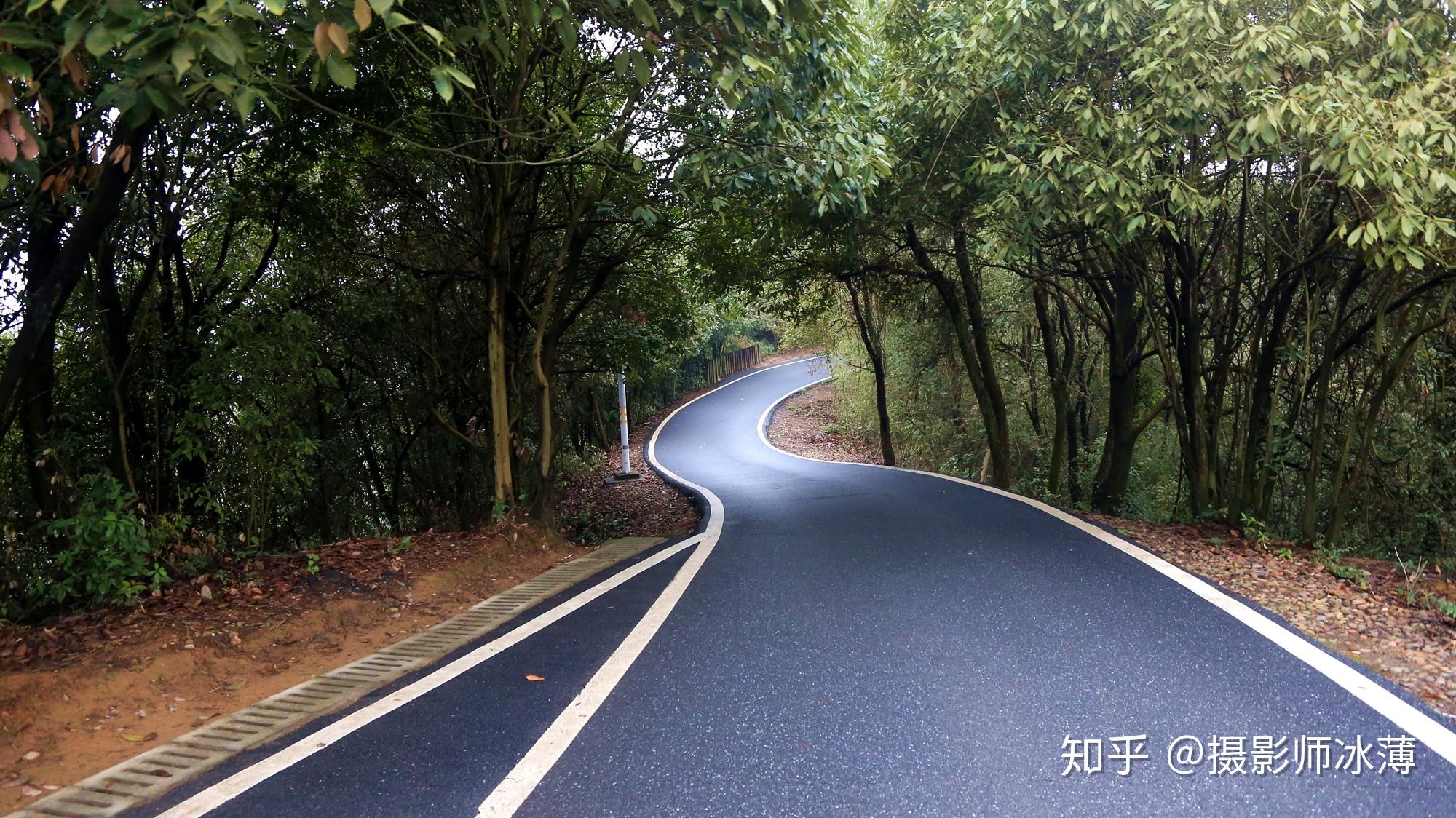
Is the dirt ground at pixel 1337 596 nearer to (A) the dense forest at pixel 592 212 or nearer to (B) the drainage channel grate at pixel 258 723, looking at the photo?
(A) the dense forest at pixel 592 212

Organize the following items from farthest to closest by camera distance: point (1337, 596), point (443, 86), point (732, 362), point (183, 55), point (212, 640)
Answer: point (732, 362)
point (1337, 596)
point (212, 640)
point (443, 86)
point (183, 55)

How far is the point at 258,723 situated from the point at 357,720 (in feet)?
1.64

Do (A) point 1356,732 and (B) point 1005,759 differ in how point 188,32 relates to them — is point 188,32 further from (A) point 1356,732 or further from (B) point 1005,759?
(A) point 1356,732

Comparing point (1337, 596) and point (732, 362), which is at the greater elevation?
point (732, 362)

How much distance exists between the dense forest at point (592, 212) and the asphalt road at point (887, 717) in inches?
102

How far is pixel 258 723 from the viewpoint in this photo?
3.87 m

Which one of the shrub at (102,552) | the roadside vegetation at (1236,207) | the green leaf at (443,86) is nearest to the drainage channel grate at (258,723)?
the shrub at (102,552)

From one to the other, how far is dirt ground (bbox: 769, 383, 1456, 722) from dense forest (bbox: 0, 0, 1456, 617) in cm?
62

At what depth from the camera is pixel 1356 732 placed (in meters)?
3.28

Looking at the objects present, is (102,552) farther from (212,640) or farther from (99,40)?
(99,40)

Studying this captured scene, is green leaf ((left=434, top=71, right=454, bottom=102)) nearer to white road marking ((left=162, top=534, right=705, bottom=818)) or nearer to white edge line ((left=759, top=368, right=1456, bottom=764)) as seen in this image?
white road marking ((left=162, top=534, right=705, bottom=818))

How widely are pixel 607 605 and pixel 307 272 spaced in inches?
212

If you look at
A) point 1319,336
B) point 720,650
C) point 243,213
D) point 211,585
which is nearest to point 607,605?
point 720,650

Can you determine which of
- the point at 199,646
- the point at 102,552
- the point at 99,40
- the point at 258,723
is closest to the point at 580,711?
the point at 258,723
